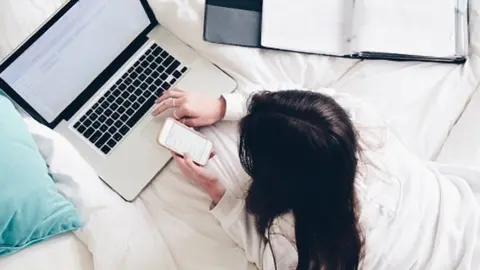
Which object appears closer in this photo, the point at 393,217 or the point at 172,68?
the point at 393,217

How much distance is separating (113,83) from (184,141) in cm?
18

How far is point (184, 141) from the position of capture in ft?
3.35

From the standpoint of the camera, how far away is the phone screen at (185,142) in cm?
102

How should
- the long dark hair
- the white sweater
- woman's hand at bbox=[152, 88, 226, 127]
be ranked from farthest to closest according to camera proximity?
woman's hand at bbox=[152, 88, 226, 127] → the white sweater → the long dark hair

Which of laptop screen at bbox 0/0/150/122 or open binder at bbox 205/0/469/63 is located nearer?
laptop screen at bbox 0/0/150/122

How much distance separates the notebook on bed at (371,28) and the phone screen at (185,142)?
0.71 ft

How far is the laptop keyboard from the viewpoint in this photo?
1070 millimetres

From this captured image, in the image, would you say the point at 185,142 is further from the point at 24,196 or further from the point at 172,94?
the point at 24,196

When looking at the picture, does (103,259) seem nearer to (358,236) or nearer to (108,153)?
(108,153)

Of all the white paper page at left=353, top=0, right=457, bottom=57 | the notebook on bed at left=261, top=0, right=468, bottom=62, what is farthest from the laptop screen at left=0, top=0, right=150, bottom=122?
the white paper page at left=353, top=0, right=457, bottom=57

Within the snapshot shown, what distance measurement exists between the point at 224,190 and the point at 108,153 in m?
0.20

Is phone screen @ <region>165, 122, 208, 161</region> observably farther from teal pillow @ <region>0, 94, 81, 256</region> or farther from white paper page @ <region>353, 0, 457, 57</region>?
white paper page @ <region>353, 0, 457, 57</region>

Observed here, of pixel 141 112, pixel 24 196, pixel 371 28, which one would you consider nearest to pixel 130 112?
pixel 141 112

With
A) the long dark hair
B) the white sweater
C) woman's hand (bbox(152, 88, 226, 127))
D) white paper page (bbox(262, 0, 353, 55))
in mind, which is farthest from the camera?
white paper page (bbox(262, 0, 353, 55))
